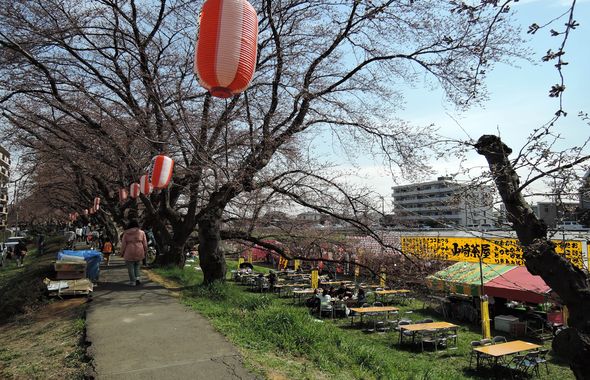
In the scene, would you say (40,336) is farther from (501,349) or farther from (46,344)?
(501,349)

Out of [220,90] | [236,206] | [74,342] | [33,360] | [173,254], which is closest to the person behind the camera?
[220,90]

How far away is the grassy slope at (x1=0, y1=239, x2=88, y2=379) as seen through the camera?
441 cm

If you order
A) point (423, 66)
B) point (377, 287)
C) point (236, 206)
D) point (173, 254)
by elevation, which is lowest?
point (377, 287)

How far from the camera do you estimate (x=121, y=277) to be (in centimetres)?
1124

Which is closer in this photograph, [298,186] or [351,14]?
[351,14]

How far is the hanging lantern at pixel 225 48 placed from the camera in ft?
14.0

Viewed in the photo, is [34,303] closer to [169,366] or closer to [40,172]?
[169,366]

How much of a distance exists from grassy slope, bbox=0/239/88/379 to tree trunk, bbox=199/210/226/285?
9.72 ft

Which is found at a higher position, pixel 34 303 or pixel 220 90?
pixel 220 90

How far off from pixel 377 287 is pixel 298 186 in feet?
46.5

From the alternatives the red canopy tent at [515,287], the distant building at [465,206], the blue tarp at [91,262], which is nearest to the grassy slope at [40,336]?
the blue tarp at [91,262]

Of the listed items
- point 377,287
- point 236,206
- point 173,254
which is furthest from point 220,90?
point 377,287

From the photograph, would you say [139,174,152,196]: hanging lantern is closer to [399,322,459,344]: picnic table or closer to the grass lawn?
the grass lawn

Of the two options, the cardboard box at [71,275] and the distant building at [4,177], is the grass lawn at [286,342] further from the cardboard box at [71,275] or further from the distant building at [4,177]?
the distant building at [4,177]
